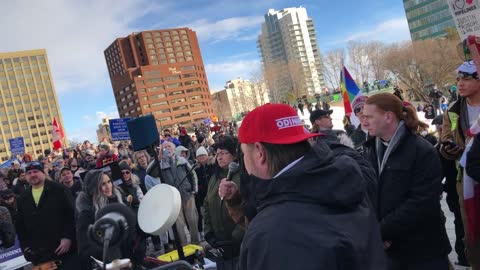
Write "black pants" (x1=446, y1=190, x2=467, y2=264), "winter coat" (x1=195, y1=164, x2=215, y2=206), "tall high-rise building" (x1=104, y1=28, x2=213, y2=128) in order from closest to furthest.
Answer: "black pants" (x1=446, y1=190, x2=467, y2=264) < "winter coat" (x1=195, y1=164, x2=215, y2=206) < "tall high-rise building" (x1=104, y1=28, x2=213, y2=128)

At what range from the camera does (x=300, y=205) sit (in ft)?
4.01

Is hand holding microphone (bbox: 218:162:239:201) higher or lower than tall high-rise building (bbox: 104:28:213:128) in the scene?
lower

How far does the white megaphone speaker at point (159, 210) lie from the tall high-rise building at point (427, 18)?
104 metres

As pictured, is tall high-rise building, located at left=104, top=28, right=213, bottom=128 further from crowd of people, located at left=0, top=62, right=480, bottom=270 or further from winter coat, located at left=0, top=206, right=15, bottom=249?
winter coat, located at left=0, top=206, right=15, bottom=249

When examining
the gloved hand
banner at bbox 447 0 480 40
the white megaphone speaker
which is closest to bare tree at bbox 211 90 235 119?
the gloved hand

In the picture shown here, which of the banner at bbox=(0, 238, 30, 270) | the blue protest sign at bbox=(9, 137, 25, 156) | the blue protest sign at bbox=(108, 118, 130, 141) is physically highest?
the blue protest sign at bbox=(9, 137, 25, 156)

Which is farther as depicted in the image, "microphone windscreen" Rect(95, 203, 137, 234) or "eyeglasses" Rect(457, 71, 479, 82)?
"eyeglasses" Rect(457, 71, 479, 82)

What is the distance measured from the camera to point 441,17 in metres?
92.3

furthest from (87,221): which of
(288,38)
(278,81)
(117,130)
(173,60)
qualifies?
(288,38)

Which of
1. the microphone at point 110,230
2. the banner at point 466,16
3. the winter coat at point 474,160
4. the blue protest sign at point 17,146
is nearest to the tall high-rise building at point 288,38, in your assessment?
the blue protest sign at point 17,146

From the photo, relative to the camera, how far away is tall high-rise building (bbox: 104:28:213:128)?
13325cm

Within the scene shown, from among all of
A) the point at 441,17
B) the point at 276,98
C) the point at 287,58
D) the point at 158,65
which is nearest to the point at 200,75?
the point at 158,65

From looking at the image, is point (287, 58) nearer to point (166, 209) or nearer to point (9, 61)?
point (9, 61)

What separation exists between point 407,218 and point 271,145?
1.63m
